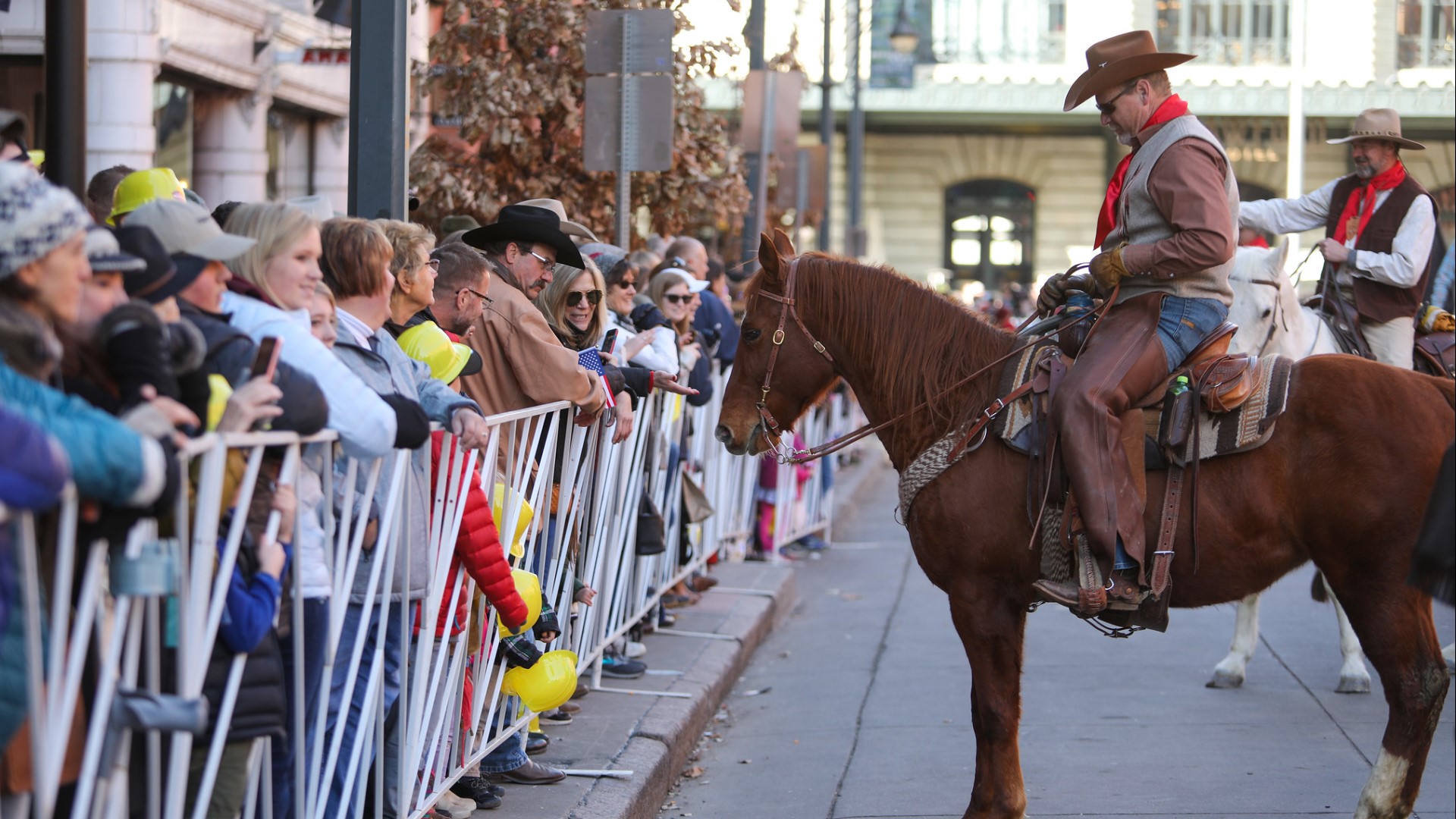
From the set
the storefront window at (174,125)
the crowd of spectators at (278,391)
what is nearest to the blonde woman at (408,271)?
the crowd of spectators at (278,391)

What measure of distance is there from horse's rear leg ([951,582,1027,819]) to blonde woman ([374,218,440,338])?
1.97m

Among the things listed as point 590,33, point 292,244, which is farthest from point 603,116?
point 292,244

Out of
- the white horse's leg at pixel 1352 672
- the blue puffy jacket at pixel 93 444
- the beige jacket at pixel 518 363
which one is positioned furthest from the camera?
the white horse's leg at pixel 1352 672

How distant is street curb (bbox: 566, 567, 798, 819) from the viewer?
5.53m

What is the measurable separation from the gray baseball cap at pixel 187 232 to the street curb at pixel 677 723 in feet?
8.00

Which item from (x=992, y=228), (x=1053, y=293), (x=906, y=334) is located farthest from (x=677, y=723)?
(x=992, y=228)

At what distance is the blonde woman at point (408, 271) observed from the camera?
4945mm

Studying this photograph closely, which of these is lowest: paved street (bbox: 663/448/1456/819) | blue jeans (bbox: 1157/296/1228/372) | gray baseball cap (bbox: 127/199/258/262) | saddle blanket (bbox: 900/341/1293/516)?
paved street (bbox: 663/448/1456/819)

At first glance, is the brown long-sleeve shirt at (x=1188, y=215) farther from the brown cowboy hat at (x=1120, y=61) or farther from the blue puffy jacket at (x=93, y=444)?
the blue puffy jacket at (x=93, y=444)

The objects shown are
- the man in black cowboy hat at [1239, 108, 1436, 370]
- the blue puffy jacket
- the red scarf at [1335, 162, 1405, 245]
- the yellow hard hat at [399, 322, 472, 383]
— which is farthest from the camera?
the red scarf at [1335, 162, 1405, 245]

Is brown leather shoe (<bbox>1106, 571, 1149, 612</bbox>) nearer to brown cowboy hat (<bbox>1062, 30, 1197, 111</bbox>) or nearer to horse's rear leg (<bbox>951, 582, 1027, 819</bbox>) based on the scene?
horse's rear leg (<bbox>951, 582, 1027, 819</bbox>)

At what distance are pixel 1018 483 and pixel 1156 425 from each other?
47 centimetres

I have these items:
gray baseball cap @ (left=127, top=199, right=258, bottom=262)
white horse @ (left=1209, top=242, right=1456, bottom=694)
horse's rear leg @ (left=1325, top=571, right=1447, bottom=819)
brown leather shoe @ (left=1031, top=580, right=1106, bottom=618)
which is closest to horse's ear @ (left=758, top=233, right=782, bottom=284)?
brown leather shoe @ (left=1031, top=580, right=1106, bottom=618)

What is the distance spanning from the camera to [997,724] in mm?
5273
